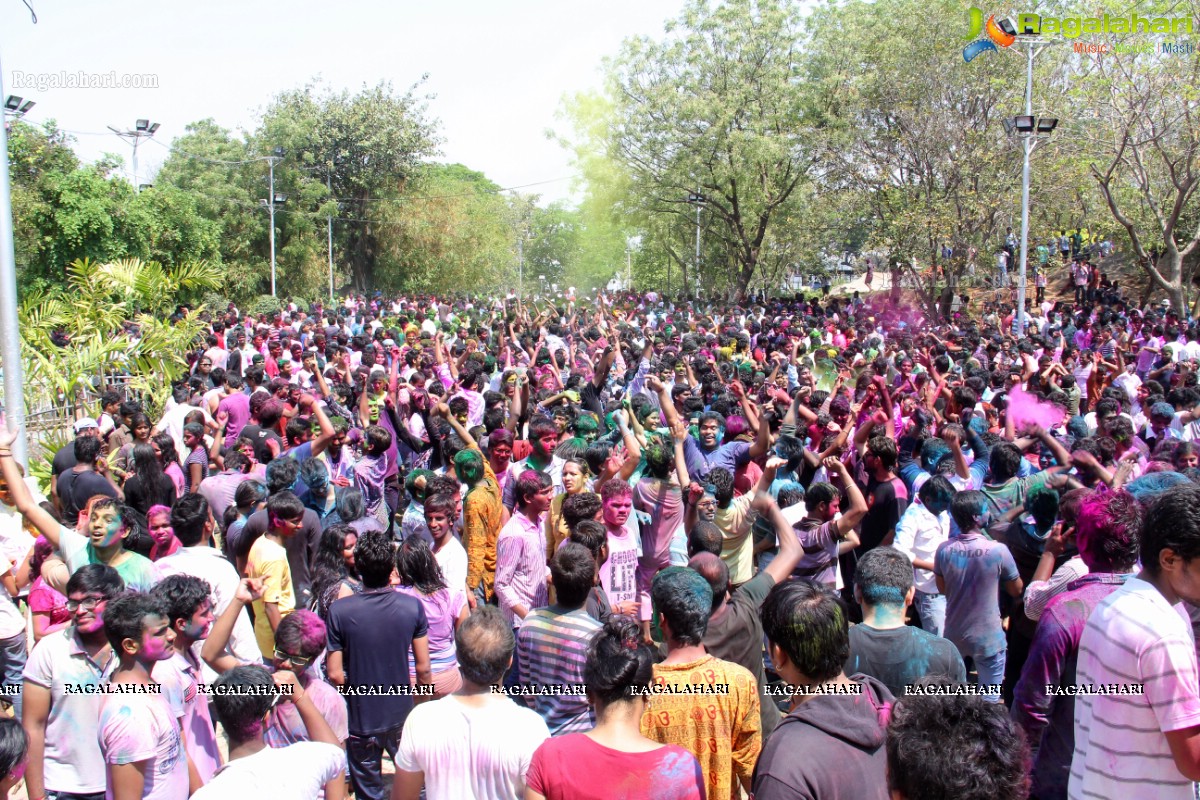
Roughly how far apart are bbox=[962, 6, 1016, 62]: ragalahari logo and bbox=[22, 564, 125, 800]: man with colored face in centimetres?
2337

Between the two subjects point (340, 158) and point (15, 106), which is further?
point (340, 158)

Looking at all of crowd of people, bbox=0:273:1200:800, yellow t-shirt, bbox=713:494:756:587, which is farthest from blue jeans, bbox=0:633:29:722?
yellow t-shirt, bbox=713:494:756:587

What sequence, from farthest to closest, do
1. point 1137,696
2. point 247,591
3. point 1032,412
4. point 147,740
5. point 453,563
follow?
point 1032,412 < point 453,563 < point 247,591 < point 147,740 < point 1137,696

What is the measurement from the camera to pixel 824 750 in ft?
8.46

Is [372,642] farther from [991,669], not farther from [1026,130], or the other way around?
[1026,130]

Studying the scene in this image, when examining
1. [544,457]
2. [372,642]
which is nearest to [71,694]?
[372,642]

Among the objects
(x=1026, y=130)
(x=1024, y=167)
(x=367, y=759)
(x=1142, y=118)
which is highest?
(x=1142, y=118)

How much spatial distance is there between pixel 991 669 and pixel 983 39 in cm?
2158

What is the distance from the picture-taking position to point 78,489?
6.07 metres

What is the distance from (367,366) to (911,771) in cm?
1031

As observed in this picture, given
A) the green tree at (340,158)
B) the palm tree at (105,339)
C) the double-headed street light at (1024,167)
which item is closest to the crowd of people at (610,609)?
the palm tree at (105,339)

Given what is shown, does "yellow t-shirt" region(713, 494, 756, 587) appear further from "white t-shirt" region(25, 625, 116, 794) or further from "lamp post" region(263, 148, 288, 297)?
"lamp post" region(263, 148, 288, 297)

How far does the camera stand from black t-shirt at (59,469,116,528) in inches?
239

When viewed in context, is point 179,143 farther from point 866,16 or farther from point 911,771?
point 911,771
